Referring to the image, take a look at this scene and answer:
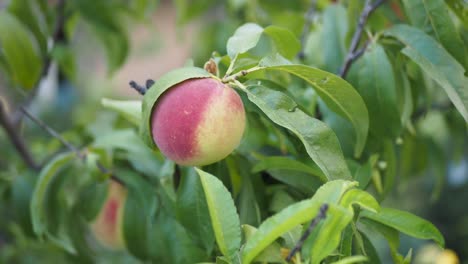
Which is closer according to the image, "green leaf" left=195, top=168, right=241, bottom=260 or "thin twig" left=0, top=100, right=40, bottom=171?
"green leaf" left=195, top=168, right=241, bottom=260

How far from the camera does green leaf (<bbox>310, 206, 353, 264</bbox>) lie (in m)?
0.35

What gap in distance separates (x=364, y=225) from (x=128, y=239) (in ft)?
0.94

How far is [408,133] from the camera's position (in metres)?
0.71

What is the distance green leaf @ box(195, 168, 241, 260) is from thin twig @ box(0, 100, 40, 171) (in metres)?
0.42

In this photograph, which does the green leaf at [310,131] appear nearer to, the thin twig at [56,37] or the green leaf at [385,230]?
the green leaf at [385,230]

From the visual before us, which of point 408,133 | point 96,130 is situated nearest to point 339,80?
point 408,133

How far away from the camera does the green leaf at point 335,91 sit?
1.44ft

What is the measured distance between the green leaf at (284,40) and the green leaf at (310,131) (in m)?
0.08

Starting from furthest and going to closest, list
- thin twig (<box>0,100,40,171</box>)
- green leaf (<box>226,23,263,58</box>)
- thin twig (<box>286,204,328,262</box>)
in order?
thin twig (<box>0,100,40,171</box>)
green leaf (<box>226,23,263,58</box>)
thin twig (<box>286,204,328,262</box>)

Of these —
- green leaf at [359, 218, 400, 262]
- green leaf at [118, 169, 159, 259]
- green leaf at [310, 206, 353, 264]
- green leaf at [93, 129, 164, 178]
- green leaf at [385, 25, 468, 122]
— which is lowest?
green leaf at [118, 169, 159, 259]

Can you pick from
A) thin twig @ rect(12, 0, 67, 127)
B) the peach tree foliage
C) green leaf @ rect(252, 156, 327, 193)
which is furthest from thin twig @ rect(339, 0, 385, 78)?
thin twig @ rect(12, 0, 67, 127)

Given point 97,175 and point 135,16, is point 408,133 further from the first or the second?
point 135,16

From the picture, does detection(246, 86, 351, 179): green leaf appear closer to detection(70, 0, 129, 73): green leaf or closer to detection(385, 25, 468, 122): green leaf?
detection(385, 25, 468, 122): green leaf

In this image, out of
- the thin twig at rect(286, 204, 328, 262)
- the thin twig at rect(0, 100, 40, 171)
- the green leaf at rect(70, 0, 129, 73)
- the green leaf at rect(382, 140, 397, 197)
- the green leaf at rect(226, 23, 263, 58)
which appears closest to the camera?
the thin twig at rect(286, 204, 328, 262)
